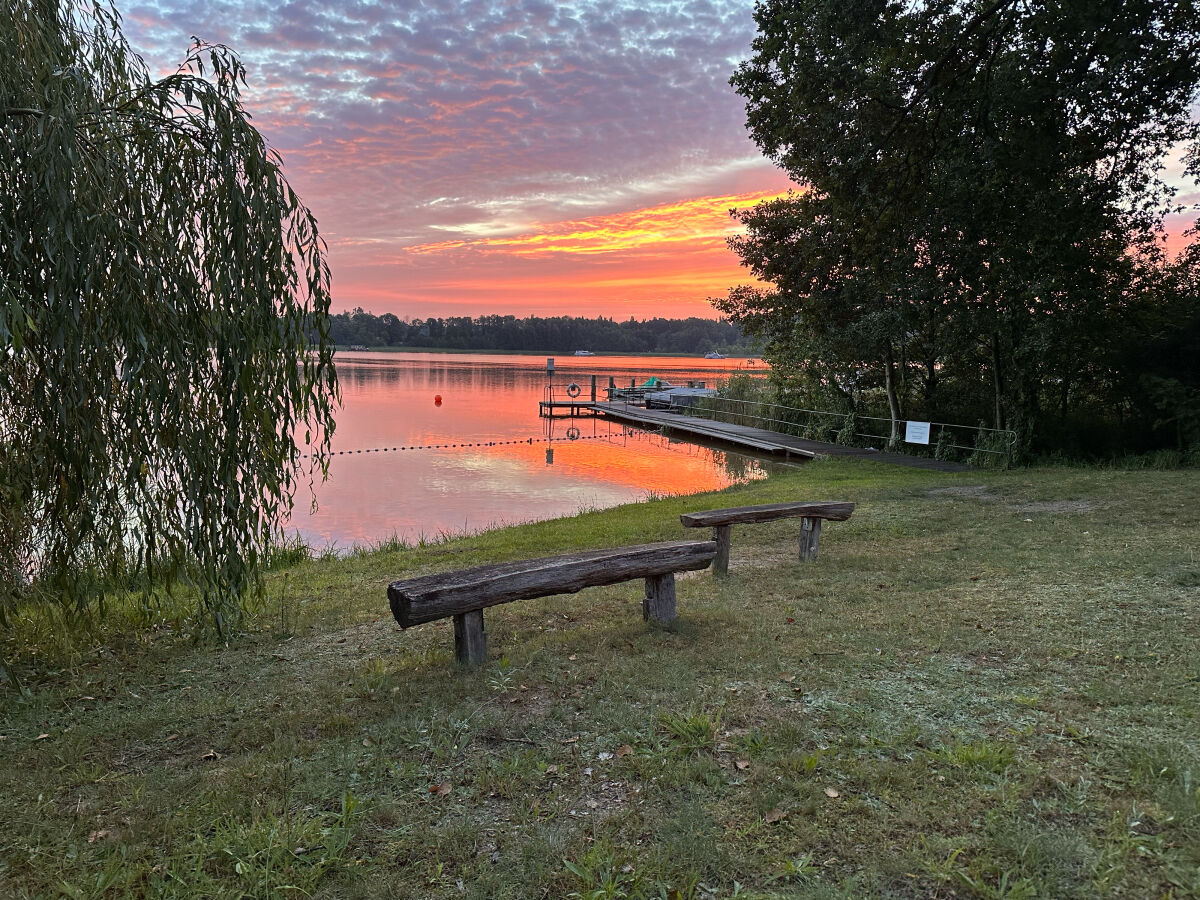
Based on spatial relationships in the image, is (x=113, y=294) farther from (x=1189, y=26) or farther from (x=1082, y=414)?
(x=1082, y=414)

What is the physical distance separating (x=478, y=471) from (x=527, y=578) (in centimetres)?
1583

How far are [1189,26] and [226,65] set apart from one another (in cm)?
1341

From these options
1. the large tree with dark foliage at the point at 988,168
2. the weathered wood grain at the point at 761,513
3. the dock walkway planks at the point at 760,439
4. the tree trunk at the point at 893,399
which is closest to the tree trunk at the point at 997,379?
the large tree with dark foliage at the point at 988,168

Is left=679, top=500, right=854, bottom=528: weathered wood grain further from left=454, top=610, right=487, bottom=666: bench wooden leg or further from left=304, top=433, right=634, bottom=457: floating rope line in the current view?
left=304, top=433, right=634, bottom=457: floating rope line

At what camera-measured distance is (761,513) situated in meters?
6.63

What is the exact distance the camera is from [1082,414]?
1587 centimetres

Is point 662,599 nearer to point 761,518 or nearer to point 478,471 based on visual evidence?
point 761,518

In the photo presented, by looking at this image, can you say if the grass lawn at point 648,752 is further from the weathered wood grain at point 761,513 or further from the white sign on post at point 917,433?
the white sign on post at point 917,433

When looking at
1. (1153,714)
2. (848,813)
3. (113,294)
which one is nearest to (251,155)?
(113,294)

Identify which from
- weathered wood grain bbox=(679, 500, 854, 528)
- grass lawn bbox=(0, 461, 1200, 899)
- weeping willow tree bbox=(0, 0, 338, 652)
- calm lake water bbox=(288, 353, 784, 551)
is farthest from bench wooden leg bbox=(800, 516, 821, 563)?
calm lake water bbox=(288, 353, 784, 551)

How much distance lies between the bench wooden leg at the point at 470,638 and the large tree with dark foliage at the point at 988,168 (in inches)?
403

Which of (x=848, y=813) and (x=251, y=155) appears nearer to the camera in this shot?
(x=848, y=813)

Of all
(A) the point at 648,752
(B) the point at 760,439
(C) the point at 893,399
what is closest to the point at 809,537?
(A) the point at 648,752

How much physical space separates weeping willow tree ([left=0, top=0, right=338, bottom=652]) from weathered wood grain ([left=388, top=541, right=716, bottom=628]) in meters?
1.06
